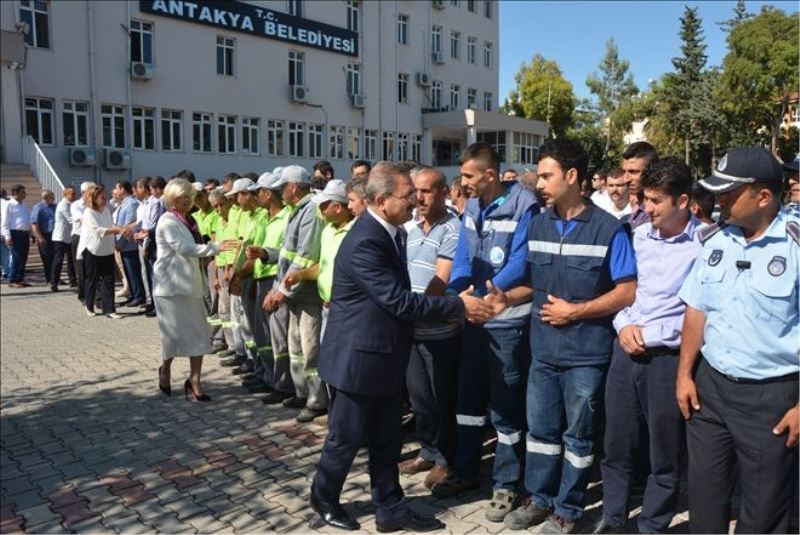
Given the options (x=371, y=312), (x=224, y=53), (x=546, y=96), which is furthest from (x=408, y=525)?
(x=546, y=96)

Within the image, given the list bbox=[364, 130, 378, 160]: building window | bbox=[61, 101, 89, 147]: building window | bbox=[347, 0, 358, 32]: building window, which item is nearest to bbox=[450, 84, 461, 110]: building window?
bbox=[364, 130, 378, 160]: building window

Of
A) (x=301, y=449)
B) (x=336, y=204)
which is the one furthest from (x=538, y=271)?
(x=301, y=449)

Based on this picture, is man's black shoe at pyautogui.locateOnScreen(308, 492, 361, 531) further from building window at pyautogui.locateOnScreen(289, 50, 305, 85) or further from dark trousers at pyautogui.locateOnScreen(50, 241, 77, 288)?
building window at pyautogui.locateOnScreen(289, 50, 305, 85)

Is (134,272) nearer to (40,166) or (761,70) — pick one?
(40,166)

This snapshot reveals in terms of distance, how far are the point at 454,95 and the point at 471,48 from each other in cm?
344

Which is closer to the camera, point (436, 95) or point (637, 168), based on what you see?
point (637, 168)

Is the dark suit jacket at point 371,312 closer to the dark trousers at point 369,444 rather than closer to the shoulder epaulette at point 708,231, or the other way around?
the dark trousers at point 369,444

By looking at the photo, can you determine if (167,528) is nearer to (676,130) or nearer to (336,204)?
(336,204)

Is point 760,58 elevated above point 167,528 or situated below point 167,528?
above

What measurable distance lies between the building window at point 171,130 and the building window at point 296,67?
5746 millimetres

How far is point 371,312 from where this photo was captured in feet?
11.4

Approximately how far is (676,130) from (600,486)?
124ft

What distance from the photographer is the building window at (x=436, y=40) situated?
36.1 metres

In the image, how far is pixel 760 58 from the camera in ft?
98.0
